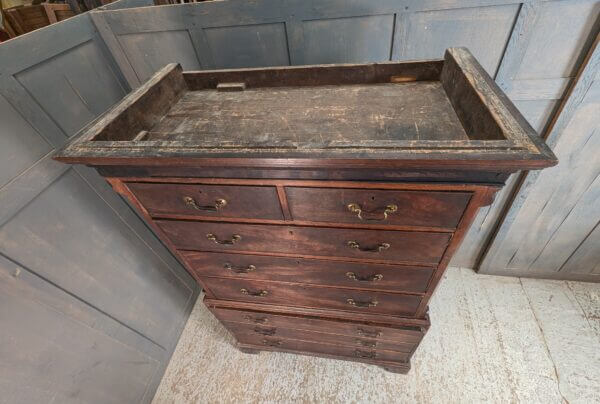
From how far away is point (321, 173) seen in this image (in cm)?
71

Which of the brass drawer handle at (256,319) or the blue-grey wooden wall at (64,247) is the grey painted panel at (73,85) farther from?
the brass drawer handle at (256,319)

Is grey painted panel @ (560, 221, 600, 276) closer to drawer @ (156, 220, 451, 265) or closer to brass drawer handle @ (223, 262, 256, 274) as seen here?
drawer @ (156, 220, 451, 265)

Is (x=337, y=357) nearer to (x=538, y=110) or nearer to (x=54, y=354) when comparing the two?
(x=54, y=354)

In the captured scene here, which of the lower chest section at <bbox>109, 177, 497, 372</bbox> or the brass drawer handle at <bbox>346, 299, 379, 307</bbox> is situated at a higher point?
the lower chest section at <bbox>109, 177, 497, 372</bbox>

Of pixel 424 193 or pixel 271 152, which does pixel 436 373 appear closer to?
pixel 424 193

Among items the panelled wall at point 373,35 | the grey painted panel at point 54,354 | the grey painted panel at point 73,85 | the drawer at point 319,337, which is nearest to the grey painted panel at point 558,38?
the panelled wall at point 373,35

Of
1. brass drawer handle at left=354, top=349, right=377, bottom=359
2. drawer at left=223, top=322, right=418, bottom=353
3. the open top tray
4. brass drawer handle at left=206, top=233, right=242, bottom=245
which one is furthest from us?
brass drawer handle at left=354, top=349, right=377, bottom=359

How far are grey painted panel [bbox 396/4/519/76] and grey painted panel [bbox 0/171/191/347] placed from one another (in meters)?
1.57

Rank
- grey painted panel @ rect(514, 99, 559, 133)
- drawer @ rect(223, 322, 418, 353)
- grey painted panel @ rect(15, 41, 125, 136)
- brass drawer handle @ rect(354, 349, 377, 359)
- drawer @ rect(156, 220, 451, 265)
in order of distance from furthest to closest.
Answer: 1. brass drawer handle @ rect(354, 349, 377, 359)
2. drawer @ rect(223, 322, 418, 353)
3. grey painted panel @ rect(514, 99, 559, 133)
4. grey painted panel @ rect(15, 41, 125, 136)
5. drawer @ rect(156, 220, 451, 265)

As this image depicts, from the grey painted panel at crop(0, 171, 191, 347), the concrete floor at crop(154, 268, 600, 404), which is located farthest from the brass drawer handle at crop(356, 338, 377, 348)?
the grey painted panel at crop(0, 171, 191, 347)

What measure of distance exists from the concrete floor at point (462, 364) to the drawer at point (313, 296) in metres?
0.62

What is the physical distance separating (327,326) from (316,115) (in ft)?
3.23

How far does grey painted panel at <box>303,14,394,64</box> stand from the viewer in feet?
3.72

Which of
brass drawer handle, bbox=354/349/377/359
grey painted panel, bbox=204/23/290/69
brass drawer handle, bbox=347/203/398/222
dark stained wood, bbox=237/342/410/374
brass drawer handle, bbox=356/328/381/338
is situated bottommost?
dark stained wood, bbox=237/342/410/374
